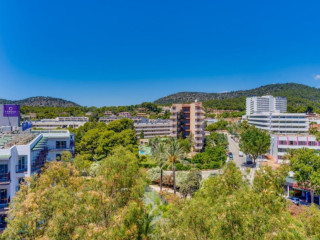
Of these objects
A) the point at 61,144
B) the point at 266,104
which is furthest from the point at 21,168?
the point at 266,104

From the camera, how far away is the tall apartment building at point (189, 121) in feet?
242

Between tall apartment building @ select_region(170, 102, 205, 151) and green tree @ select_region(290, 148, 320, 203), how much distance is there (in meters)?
40.4

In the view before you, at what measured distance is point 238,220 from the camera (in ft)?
37.1

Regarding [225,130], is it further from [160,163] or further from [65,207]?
[65,207]

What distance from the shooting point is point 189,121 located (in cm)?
7712

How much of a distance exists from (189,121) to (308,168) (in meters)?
47.3

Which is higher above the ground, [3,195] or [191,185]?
[3,195]

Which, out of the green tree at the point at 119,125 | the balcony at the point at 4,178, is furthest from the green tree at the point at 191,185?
the green tree at the point at 119,125

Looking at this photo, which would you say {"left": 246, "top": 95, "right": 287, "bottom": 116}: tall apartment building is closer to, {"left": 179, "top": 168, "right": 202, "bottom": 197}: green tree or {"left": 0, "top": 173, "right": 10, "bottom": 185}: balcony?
{"left": 179, "top": 168, "right": 202, "bottom": 197}: green tree

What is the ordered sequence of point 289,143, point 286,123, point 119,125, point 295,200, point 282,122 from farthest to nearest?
Result: point 282,122 < point 119,125 < point 286,123 < point 289,143 < point 295,200

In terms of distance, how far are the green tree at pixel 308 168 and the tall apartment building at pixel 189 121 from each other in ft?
133

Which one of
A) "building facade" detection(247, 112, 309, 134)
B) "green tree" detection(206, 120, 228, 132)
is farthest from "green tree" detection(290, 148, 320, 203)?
"green tree" detection(206, 120, 228, 132)

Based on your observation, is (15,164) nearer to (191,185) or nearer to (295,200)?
(191,185)

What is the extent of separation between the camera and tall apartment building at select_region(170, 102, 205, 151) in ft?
242
